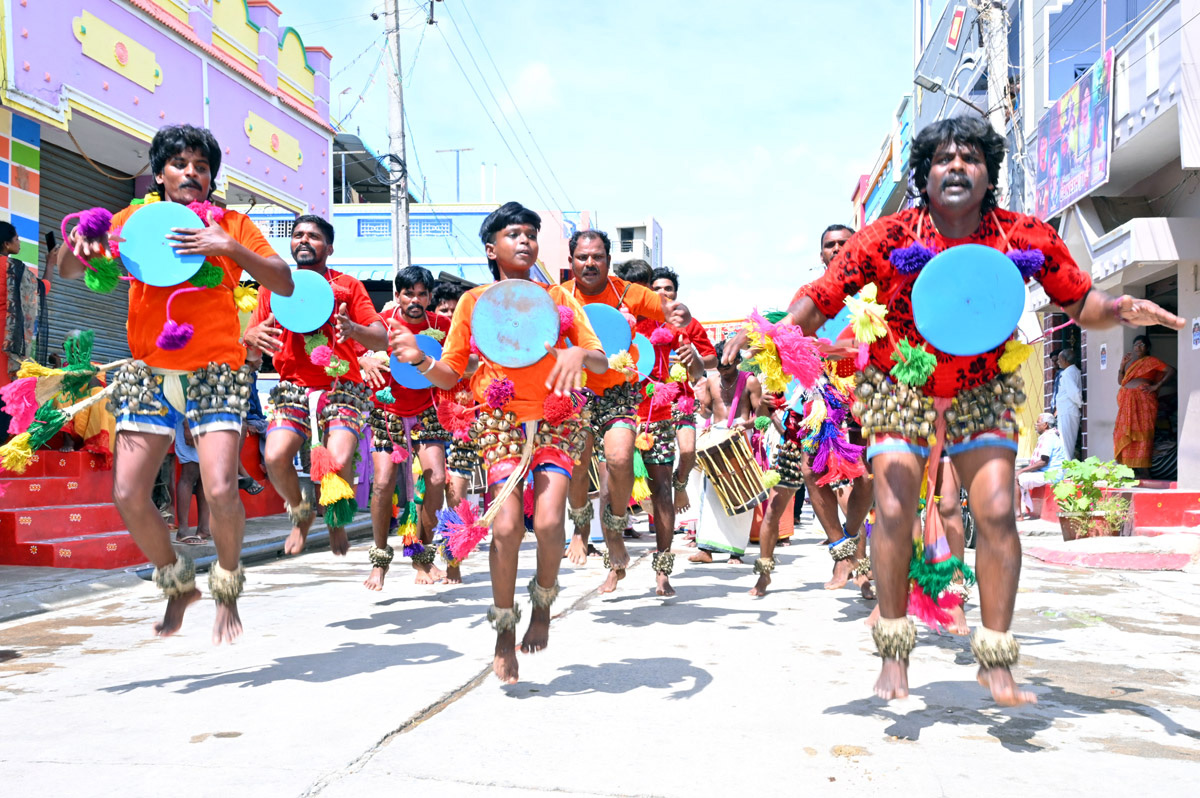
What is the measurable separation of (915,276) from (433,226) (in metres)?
32.3

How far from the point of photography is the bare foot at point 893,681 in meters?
3.33

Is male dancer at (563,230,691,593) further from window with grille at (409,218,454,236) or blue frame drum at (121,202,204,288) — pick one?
window with grille at (409,218,454,236)

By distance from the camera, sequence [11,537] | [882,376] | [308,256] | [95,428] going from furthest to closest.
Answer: [95,428] → [11,537] → [308,256] → [882,376]

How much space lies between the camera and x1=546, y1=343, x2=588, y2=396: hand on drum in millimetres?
3775

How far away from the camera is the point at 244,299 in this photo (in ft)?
14.8

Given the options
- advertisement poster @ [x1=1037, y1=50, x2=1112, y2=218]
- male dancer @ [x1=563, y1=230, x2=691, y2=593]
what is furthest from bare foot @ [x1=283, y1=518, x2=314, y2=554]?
advertisement poster @ [x1=1037, y1=50, x2=1112, y2=218]

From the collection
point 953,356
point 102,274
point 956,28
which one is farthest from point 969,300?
point 956,28

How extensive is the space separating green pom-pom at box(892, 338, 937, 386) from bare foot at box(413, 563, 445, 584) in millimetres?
4393

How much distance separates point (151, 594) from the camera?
6.64 m

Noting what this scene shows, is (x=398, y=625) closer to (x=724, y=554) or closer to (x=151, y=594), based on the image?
(x=151, y=594)

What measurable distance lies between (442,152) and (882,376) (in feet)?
132

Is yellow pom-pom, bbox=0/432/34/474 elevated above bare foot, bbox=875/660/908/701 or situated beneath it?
elevated above

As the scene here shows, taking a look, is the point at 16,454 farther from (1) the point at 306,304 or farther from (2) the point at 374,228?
(2) the point at 374,228

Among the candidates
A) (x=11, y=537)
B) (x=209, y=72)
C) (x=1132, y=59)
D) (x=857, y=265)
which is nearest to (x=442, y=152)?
(x=209, y=72)
